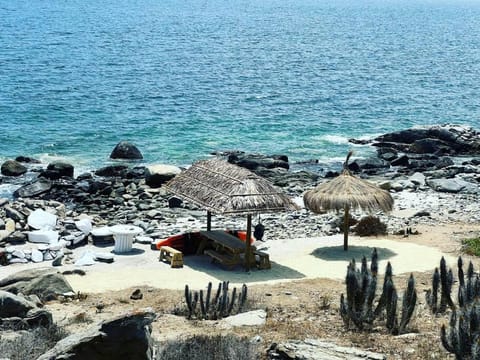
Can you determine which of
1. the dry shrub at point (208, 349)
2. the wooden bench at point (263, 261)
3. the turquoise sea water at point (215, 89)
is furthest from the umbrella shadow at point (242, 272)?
the turquoise sea water at point (215, 89)

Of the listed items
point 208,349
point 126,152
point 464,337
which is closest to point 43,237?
point 208,349

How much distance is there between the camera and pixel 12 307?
578 inches

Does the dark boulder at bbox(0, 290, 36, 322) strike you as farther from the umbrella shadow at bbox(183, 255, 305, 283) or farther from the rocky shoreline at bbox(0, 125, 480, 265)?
the rocky shoreline at bbox(0, 125, 480, 265)

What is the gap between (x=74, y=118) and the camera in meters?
50.3

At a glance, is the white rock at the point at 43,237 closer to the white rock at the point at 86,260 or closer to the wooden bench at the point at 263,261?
the white rock at the point at 86,260

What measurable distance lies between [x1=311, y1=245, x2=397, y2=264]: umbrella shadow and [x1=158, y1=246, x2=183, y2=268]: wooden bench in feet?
12.1

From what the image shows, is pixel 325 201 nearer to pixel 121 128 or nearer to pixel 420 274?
pixel 420 274

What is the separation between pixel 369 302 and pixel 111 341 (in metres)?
5.31

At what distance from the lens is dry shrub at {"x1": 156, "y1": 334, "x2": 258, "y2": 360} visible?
37.8 ft

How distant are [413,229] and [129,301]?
1069 centimetres

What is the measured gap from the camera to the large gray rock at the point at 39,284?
17.9m

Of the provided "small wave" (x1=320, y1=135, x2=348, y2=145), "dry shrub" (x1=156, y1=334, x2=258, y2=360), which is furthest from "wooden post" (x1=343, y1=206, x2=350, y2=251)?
"small wave" (x1=320, y1=135, x2=348, y2=145)

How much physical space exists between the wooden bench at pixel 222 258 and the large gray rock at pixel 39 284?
13.9ft

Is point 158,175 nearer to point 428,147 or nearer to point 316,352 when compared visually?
point 428,147
